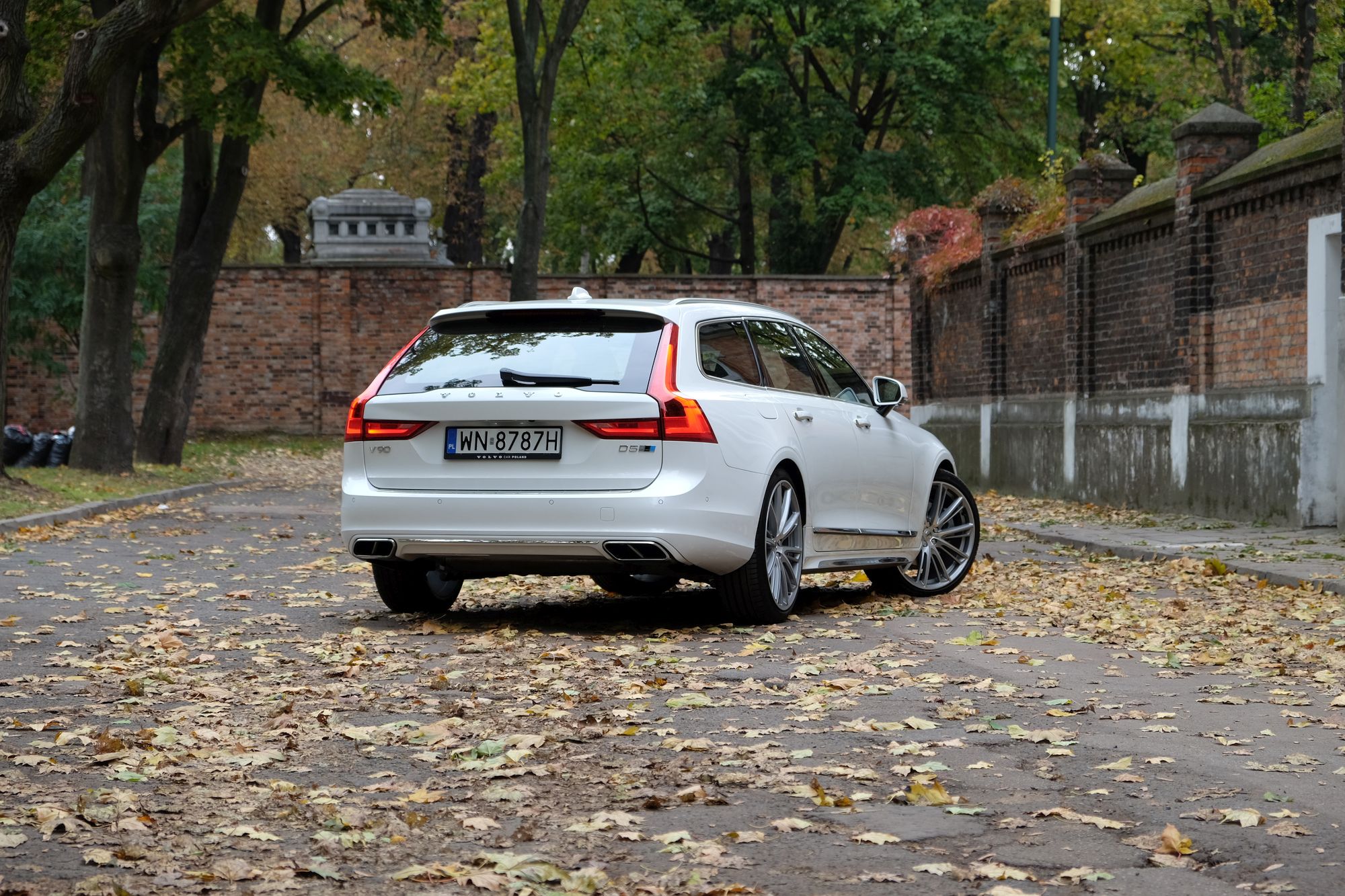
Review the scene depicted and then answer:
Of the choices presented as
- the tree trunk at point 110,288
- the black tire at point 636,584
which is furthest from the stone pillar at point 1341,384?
the tree trunk at point 110,288

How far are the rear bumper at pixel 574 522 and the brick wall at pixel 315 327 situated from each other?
97.4 ft

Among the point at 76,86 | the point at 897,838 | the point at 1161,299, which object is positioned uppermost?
the point at 76,86

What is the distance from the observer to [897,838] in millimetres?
4762

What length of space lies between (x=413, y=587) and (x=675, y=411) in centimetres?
212

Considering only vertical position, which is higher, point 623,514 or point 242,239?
point 242,239

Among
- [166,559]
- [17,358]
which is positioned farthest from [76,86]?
[17,358]

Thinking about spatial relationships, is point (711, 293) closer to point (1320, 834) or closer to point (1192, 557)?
point (1192, 557)

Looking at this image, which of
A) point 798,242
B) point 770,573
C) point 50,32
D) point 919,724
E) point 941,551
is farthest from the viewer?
point 798,242

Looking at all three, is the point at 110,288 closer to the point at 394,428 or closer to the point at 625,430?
the point at 394,428

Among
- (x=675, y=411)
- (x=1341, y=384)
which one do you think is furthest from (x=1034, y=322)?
(x=675, y=411)

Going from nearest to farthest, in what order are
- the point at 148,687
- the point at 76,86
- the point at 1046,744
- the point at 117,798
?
the point at 117,798 < the point at 1046,744 < the point at 148,687 < the point at 76,86

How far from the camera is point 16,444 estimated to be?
1019 inches

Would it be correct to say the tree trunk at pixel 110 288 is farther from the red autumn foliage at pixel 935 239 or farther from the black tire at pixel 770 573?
the black tire at pixel 770 573

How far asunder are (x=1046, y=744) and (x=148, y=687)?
3596 millimetres
